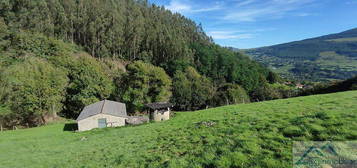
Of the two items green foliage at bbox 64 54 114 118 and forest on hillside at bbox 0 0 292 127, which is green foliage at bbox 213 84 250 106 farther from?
green foliage at bbox 64 54 114 118

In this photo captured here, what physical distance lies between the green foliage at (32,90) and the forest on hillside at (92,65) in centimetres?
16

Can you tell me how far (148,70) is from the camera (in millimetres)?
50594

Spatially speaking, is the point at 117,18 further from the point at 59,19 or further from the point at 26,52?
the point at 26,52

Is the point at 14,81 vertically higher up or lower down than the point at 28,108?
higher up

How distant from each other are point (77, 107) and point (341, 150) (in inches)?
2008

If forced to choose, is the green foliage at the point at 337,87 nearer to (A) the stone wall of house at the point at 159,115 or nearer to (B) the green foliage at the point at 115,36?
(A) the stone wall of house at the point at 159,115

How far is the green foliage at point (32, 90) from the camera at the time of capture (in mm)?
33875

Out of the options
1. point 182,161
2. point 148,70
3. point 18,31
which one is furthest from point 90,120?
point 18,31

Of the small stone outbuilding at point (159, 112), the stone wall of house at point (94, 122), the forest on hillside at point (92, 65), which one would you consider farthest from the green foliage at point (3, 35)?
the small stone outbuilding at point (159, 112)
